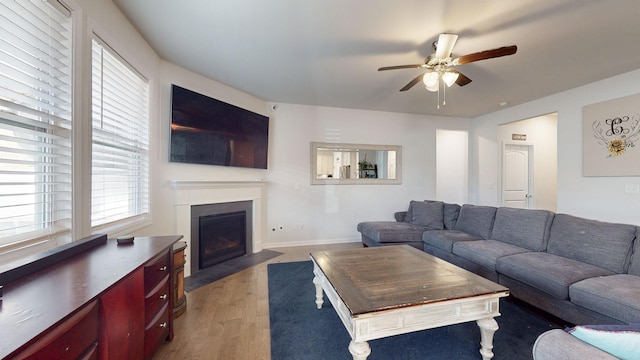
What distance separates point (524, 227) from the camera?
2.88m

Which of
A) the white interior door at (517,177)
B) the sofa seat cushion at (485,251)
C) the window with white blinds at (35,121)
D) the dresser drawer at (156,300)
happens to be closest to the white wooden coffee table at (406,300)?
the sofa seat cushion at (485,251)

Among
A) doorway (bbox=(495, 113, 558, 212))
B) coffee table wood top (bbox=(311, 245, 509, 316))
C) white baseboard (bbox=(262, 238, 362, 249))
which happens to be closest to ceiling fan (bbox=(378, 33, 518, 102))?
coffee table wood top (bbox=(311, 245, 509, 316))

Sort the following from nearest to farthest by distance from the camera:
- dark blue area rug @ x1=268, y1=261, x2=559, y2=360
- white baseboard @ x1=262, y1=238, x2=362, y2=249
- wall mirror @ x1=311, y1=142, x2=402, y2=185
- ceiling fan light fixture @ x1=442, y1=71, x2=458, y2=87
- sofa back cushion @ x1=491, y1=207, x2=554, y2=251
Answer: dark blue area rug @ x1=268, y1=261, x2=559, y2=360 < ceiling fan light fixture @ x1=442, y1=71, x2=458, y2=87 < sofa back cushion @ x1=491, y1=207, x2=554, y2=251 < white baseboard @ x1=262, y1=238, x2=362, y2=249 < wall mirror @ x1=311, y1=142, x2=402, y2=185

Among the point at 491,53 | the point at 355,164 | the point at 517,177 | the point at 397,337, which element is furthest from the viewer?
the point at 517,177

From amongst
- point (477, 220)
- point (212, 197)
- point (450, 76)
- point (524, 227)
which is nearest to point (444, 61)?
point (450, 76)

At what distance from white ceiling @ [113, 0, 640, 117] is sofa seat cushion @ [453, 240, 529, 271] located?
2.05 m

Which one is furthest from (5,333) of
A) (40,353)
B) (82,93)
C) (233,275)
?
(233,275)

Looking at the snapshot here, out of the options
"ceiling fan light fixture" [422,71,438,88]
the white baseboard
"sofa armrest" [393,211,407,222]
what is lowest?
the white baseboard

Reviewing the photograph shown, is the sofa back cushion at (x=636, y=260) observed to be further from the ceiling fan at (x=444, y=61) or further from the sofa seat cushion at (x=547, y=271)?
the ceiling fan at (x=444, y=61)

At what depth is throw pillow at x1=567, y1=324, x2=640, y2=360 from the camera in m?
0.81

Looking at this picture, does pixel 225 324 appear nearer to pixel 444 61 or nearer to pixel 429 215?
pixel 444 61

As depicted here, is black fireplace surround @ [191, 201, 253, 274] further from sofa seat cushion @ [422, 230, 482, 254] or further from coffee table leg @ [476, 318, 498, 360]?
coffee table leg @ [476, 318, 498, 360]

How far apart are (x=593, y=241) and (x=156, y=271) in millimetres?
3597

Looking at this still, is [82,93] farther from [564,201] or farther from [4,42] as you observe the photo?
[564,201]
